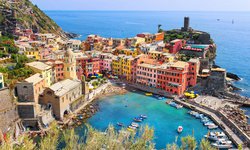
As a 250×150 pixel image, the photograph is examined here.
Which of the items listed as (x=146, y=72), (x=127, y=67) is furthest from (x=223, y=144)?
(x=127, y=67)

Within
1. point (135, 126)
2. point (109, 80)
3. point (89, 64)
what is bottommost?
point (135, 126)

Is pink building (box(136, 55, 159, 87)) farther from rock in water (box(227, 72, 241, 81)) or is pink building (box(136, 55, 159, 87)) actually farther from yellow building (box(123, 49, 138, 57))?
rock in water (box(227, 72, 241, 81))

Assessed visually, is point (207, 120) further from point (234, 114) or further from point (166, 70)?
point (166, 70)

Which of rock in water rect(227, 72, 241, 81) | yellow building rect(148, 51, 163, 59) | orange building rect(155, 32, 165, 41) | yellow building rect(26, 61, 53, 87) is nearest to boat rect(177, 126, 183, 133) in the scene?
yellow building rect(26, 61, 53, 87)

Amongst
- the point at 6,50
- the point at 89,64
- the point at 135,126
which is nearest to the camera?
the point at 135,126

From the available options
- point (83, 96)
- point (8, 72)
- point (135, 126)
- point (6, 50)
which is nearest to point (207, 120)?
point (135, 126)

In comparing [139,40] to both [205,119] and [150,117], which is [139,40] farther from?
[205,119]
